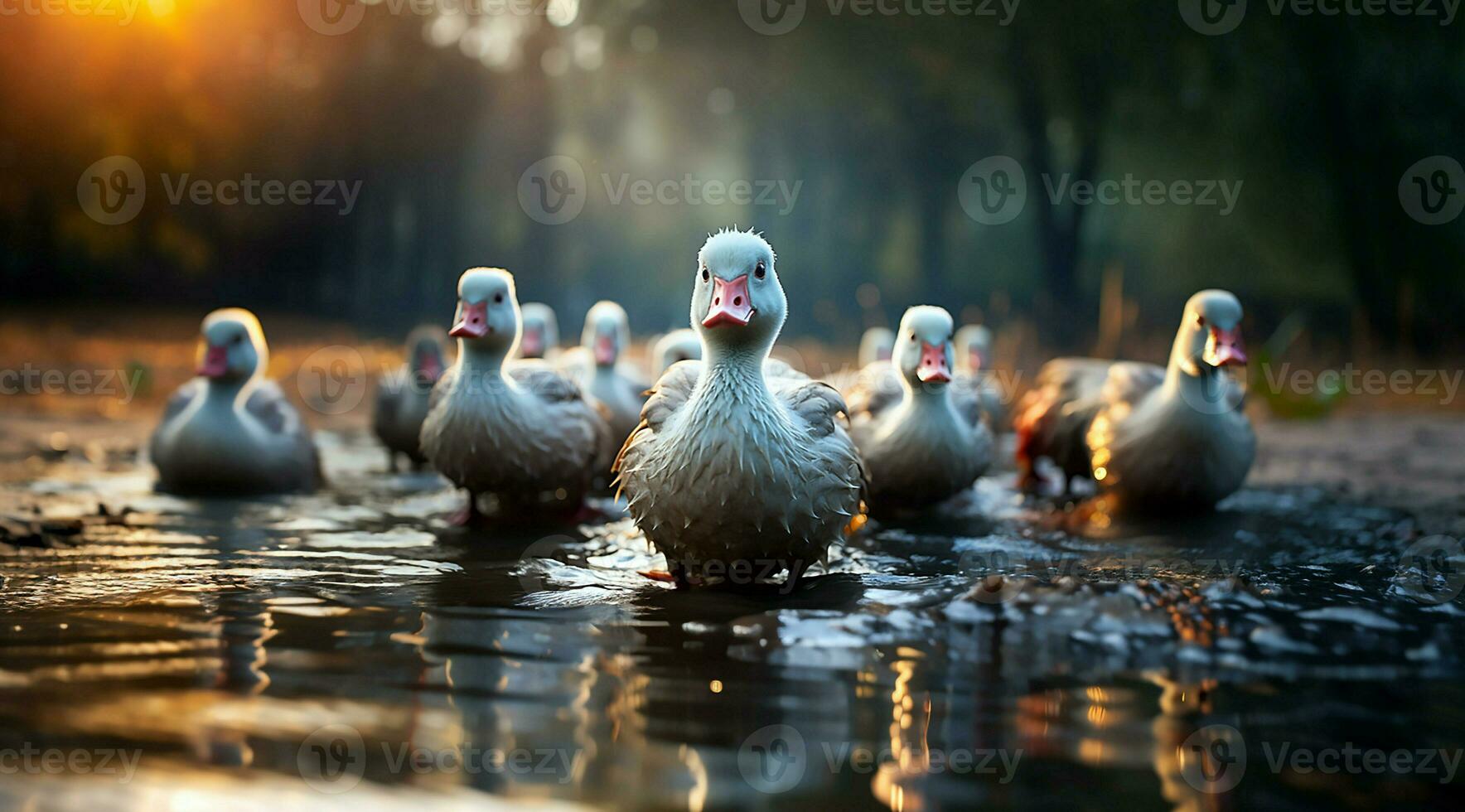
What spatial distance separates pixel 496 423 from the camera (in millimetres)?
6551

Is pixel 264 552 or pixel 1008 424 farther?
pixel 1008 424

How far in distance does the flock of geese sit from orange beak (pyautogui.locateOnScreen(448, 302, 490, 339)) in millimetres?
11

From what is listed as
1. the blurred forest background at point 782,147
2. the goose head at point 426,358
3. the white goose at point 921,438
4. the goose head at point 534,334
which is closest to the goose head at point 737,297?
the white goose at point 921,438

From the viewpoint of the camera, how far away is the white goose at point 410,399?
871 centimetres

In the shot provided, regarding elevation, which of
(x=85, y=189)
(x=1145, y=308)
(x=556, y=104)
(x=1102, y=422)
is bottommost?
(x=1102, y=422)

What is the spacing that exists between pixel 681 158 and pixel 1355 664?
1903 cm

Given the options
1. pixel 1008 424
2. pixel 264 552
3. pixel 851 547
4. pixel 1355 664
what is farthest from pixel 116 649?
pixel 1008 424

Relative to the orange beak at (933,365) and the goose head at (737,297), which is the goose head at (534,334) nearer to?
the orange beak at (933,365)

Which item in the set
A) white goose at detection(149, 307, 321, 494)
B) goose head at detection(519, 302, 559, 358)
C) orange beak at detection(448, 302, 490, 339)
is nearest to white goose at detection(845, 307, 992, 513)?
orange beak at detection(448, 302, 490, 339)

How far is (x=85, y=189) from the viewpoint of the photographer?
18391 millimetres

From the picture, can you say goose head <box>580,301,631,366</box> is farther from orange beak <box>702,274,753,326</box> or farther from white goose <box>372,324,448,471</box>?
orange beak <box>702,274,753,326</box>

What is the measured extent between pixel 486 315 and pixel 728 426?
7.78 feet

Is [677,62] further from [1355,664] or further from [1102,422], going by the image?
[1355,664]

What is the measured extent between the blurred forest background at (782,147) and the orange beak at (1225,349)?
26.1ft
